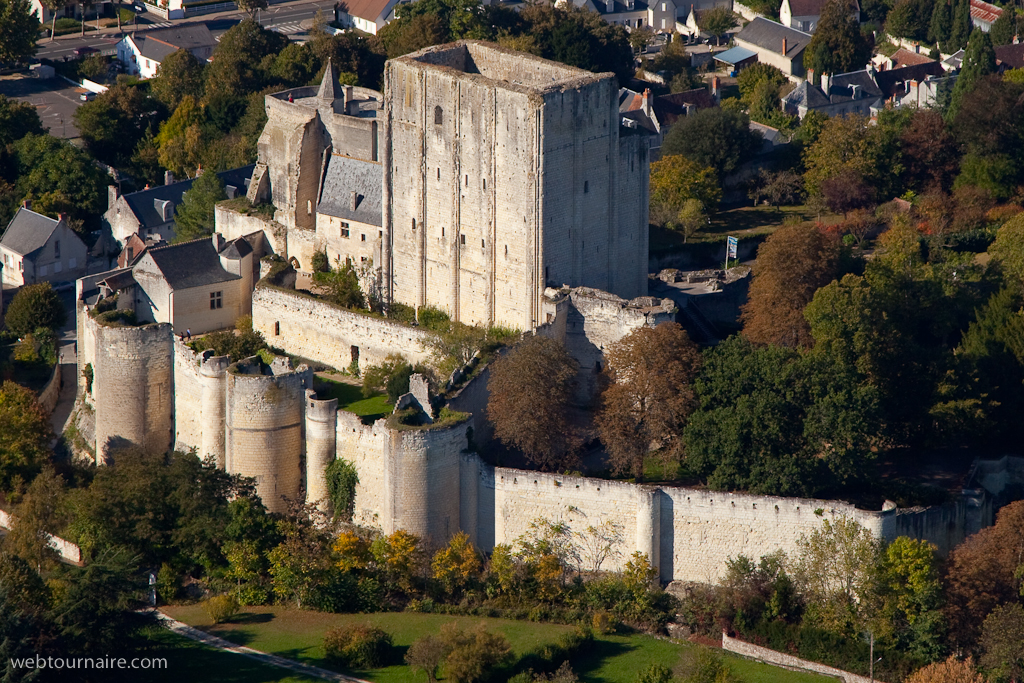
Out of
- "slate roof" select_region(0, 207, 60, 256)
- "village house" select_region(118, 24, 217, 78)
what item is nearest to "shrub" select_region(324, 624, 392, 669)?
"slate roof" select_region(0, 207, 60, 256)

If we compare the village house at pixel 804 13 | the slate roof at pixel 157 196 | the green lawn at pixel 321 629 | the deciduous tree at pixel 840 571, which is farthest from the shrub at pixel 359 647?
the village house at pixel 804 13

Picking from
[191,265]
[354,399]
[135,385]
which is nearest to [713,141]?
[191,265]

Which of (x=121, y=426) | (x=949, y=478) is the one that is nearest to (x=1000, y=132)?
(x=949, y=478)

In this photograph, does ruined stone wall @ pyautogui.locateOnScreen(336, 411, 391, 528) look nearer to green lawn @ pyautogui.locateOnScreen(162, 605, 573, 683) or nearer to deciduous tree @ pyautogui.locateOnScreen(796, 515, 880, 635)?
green lawn @ pyautogui.locateOnScreen(162, 605, 573, 683)

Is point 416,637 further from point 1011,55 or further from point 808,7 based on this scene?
point 808,7

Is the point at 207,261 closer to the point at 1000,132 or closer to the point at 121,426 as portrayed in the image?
the point at 121,426

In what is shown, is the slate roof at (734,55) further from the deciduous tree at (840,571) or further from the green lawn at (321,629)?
the green lawn at (321,629)
